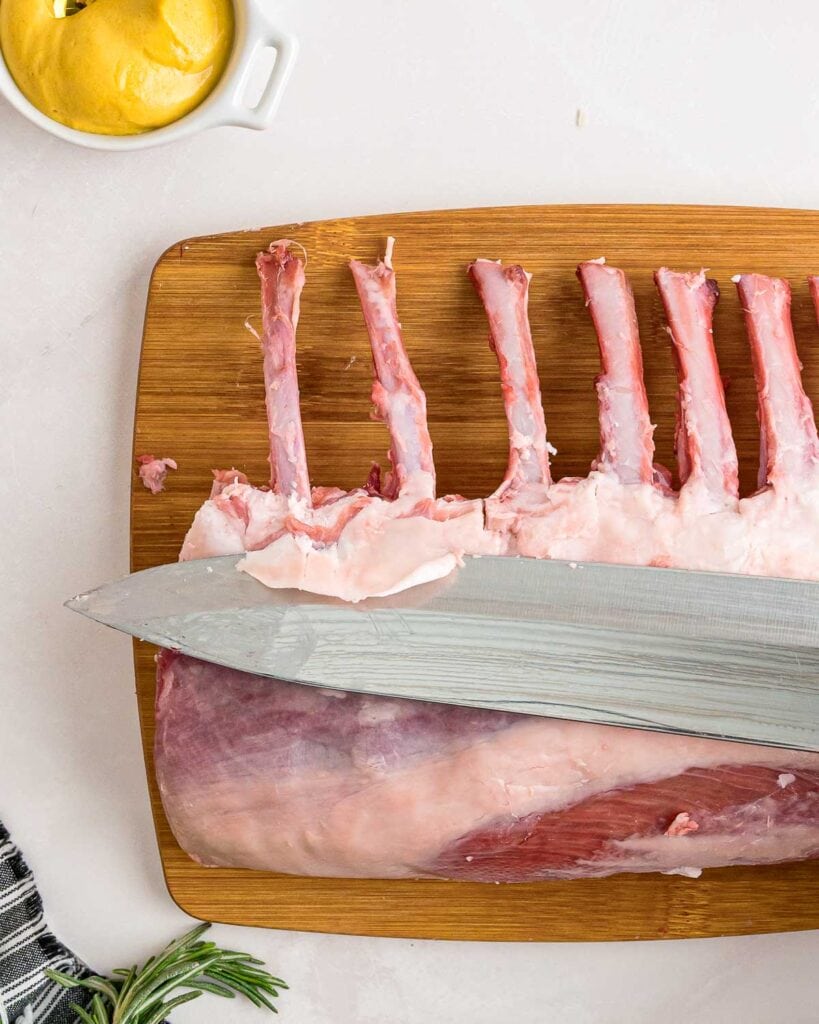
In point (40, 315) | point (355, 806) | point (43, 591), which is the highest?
point (40, 315)

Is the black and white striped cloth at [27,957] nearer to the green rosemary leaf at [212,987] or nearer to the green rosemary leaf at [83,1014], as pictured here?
the green rosemary leaf at [83,1014]

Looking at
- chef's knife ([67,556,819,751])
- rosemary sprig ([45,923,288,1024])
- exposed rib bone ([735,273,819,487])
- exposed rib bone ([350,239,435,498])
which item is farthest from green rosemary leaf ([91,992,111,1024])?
exposed rib bone ([735,273,819,487])

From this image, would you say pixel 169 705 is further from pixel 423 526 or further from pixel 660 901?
pixel 660 901

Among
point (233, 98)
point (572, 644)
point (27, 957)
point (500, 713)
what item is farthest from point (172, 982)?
point (233, 98)

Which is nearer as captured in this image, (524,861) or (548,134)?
(524,861)

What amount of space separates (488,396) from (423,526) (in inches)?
10.9

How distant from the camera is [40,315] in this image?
5.04 ft

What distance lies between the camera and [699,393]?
52.2 inches

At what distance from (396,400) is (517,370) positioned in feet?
0.54

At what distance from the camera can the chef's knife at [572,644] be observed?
1.23m

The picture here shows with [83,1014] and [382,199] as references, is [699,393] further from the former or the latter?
[83,1014]

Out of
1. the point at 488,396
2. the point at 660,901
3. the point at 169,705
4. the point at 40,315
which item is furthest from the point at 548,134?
the point at 660,901

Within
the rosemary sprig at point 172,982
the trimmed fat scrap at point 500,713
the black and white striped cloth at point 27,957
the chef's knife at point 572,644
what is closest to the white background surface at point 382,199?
the rosemary sprig at point 172,982

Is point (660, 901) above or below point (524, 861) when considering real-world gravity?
below
